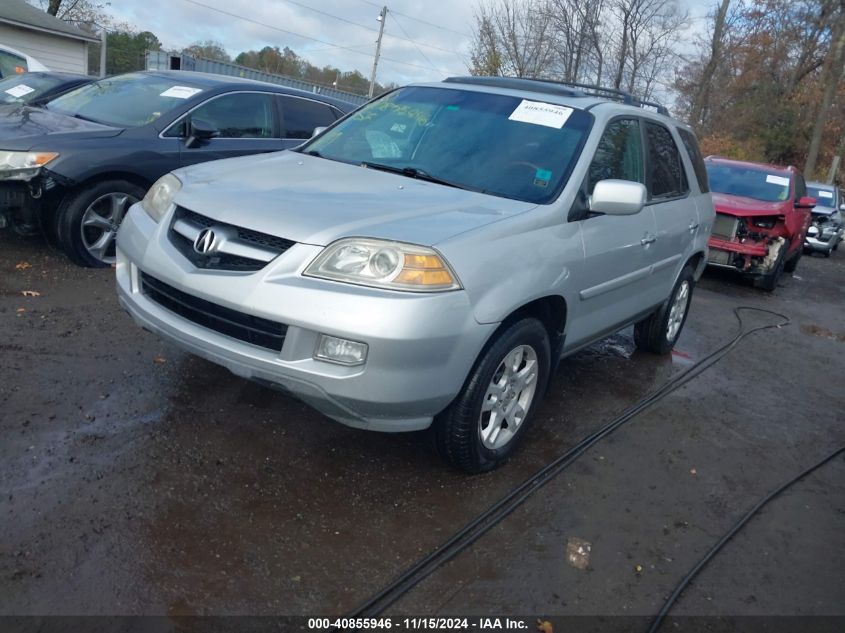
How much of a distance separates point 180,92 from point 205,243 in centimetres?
406

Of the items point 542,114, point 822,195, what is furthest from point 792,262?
point 542,114

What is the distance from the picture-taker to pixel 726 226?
10156 mm

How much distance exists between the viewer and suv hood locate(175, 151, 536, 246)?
10.5 ft

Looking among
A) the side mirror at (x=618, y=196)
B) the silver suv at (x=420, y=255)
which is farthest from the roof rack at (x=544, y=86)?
the side mirror at (x=618, y=196)

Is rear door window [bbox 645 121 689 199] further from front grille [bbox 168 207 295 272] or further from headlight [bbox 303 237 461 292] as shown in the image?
front grille [bbox 168 207 295 272]

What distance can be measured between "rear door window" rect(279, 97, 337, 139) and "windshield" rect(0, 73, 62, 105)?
362 cm

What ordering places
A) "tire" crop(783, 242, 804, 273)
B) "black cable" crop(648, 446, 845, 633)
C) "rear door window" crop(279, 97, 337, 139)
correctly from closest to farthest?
"black cable" crop(648, 446, 845, 633) → "rear door window" crop(279, 97, 337, 139) → "tire" crop(783, 242, 804, 273)

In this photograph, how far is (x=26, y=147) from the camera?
575 cm

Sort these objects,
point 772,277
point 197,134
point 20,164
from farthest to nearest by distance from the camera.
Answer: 1. point 772,277
2. point 197,134
3. point 20,164

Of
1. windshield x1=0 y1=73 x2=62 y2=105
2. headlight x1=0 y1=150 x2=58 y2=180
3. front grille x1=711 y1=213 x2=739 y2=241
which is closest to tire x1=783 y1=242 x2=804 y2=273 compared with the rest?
front grille x1=711 y1=213 x2=739 y2=241

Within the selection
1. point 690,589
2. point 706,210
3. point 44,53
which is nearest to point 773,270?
point 706,210

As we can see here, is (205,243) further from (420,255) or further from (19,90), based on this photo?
(19,90)

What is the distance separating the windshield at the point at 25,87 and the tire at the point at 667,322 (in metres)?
7.47

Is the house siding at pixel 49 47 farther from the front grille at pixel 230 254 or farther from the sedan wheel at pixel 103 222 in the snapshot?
the front grille at pixel 230 254
